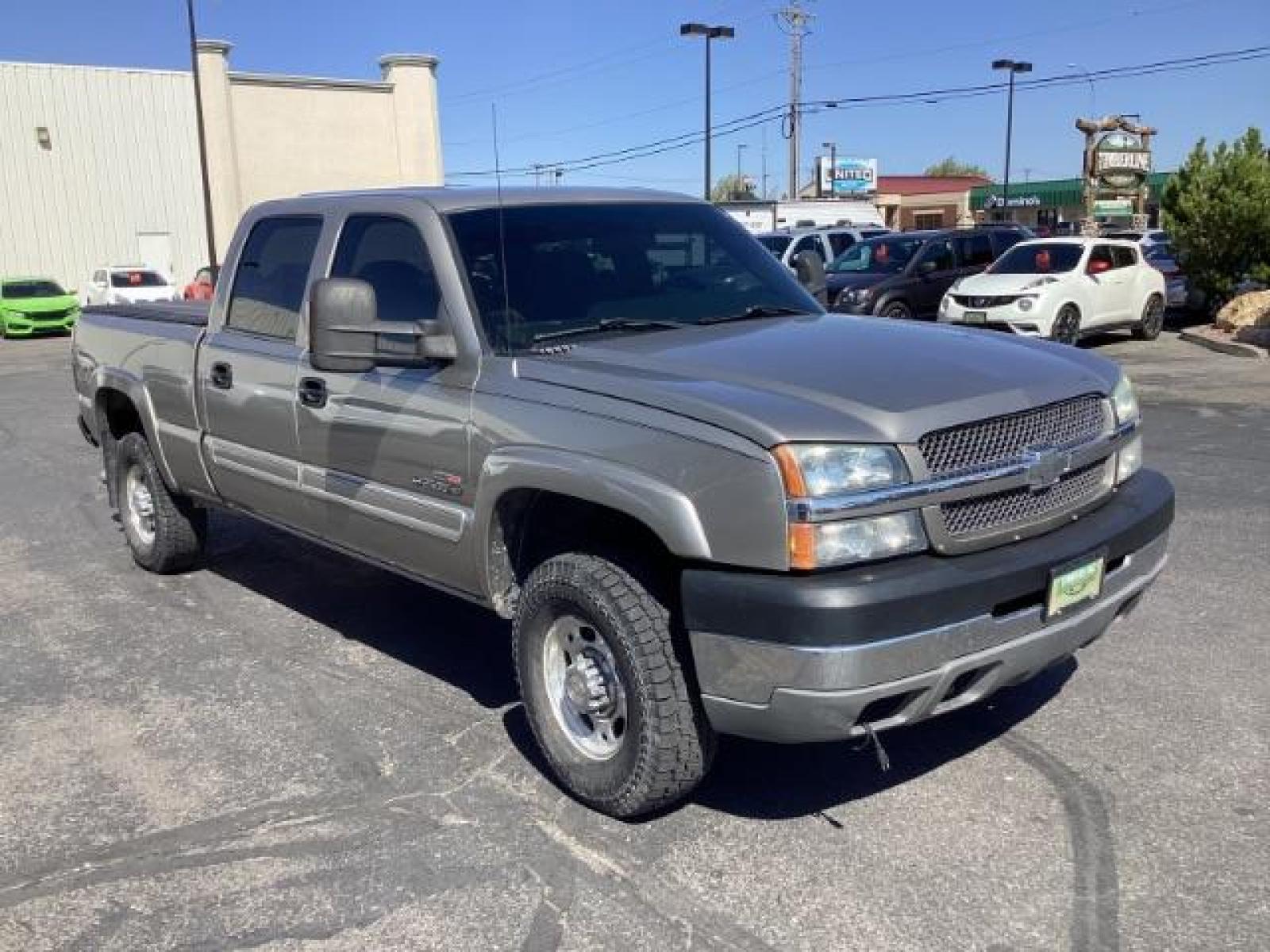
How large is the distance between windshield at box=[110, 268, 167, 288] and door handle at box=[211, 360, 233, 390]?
2732 cm

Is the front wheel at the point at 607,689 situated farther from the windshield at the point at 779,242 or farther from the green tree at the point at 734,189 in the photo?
the green tree at the point at 734,189

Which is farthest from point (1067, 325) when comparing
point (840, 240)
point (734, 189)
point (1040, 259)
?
point (734, 189)

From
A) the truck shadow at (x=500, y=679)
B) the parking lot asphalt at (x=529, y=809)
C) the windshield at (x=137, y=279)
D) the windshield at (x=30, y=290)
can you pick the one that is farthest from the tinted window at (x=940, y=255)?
the windshield at (x=30, y=290)

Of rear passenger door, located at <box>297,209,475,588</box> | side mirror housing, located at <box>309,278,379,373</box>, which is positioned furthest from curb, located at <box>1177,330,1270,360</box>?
side mirror housing, located at <box>309,278,379,373</box>

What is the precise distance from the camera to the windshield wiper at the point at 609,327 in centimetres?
405

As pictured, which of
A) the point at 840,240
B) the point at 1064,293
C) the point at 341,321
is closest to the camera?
the point at 341,321

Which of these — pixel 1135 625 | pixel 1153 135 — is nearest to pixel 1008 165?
pixel 1153 135

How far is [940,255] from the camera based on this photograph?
60.0ft

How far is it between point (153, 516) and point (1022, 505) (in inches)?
189

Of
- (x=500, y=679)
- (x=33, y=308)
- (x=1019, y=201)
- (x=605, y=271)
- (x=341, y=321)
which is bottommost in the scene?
(x=33, y=308)

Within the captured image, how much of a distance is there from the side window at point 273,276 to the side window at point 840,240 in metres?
18.3

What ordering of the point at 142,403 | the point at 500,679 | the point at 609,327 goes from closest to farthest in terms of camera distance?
the point at 609,327, the point at 500,679, the point at 142,403

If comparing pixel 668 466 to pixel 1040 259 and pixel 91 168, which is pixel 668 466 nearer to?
pixel 1040 259

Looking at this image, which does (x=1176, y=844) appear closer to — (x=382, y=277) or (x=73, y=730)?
(x=382, y=277)
